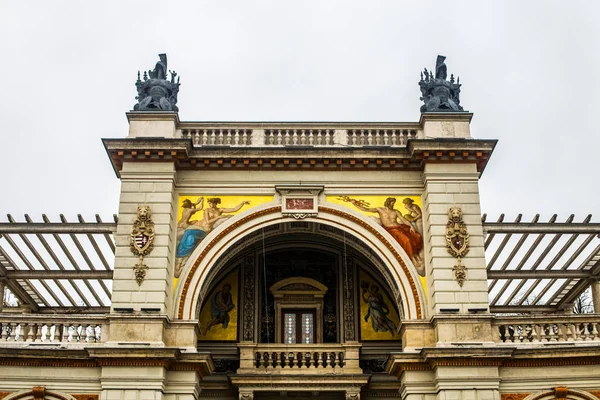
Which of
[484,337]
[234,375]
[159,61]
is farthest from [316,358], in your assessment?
[159,61]

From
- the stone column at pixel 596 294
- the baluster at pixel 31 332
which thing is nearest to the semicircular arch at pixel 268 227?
the baluster at pixel 31 332

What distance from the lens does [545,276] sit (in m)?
29.2

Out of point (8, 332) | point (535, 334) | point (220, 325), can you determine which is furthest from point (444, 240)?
point (8, 332)

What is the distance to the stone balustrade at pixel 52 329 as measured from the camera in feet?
81.1

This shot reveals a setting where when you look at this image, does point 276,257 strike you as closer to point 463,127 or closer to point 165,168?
point 165,168

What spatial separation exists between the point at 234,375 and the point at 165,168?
7.06m

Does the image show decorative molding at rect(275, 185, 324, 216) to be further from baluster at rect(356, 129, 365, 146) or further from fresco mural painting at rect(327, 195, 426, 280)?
baluster at rect(356, 129, 365, 146)

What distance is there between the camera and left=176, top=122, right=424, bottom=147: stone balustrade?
2762cm

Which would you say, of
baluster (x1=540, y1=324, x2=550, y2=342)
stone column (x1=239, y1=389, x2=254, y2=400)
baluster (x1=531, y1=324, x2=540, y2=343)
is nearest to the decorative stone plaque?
stone column (x1=239, y1=389, x2=254, y2=400)

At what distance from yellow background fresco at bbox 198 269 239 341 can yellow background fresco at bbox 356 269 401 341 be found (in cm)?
437

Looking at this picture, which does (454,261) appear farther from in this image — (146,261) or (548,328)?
(146,261)

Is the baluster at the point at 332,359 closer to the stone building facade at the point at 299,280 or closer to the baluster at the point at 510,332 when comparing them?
the stone building facade at the point at 299,280

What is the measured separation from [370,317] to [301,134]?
6851 millimetres

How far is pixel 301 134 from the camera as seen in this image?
91.1 feet
